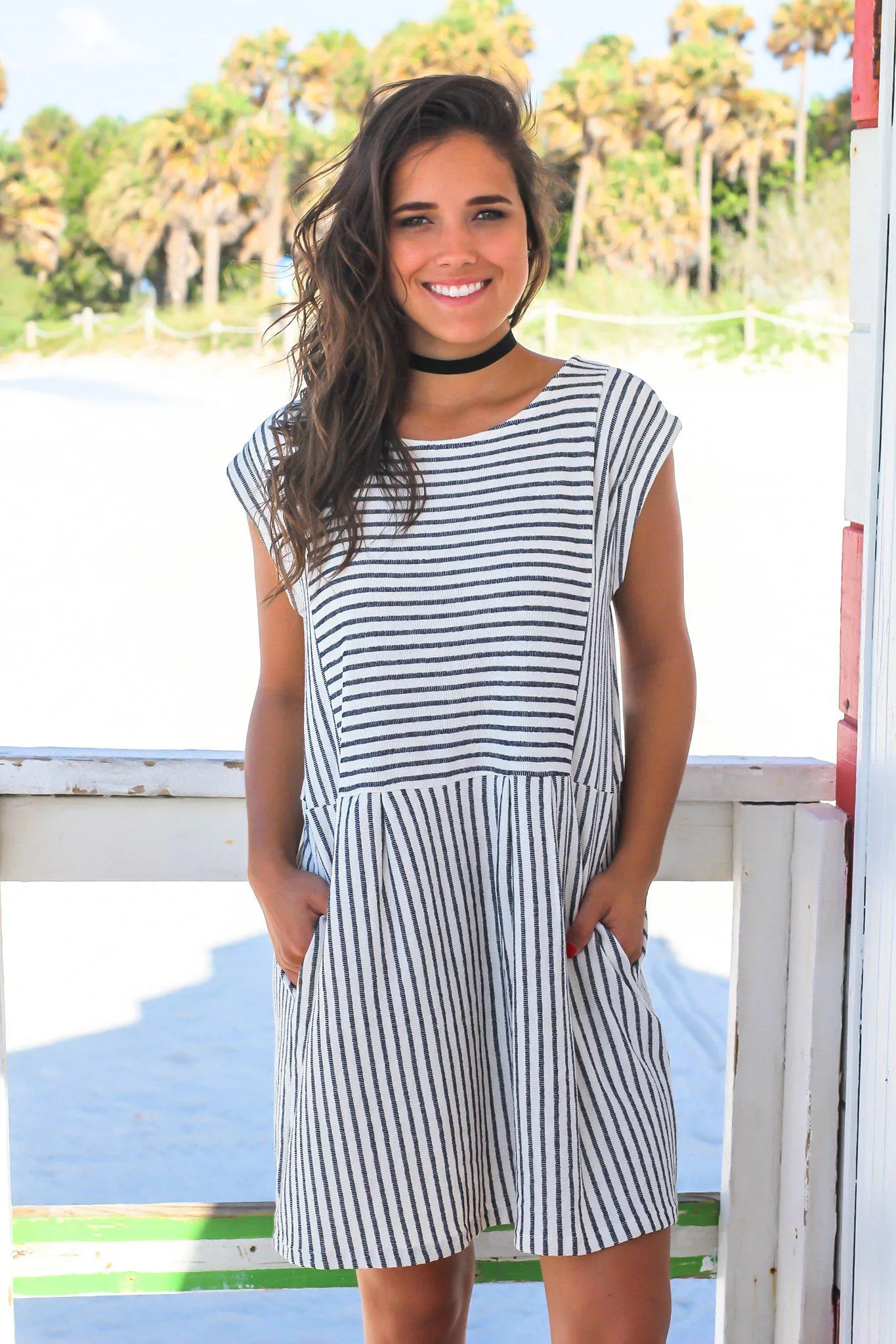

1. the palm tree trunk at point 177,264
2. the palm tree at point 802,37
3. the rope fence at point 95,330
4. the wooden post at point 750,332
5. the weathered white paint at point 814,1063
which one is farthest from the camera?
the palm tree at point 802,37

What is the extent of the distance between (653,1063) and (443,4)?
53.7 ft

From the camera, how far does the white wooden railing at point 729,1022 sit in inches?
50.8

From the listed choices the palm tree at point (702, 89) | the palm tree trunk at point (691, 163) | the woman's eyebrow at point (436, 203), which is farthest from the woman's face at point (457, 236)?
the palm tree trunk at point (691, 163)

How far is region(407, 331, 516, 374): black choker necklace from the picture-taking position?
3.69 ft

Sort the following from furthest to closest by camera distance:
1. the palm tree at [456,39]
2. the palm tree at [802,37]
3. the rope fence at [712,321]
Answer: the palm tree at [456,39], the palm tree at [802,37], the rope fence at [712,321]

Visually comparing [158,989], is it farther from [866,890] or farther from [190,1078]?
[866,890]

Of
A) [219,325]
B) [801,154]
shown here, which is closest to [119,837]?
[219,325]

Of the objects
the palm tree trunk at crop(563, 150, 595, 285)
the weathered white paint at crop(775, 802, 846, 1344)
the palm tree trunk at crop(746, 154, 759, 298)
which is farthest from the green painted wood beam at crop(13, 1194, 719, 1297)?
the palm tree trunk at crop(746, 154, 759, 298)

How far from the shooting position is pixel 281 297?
9.61 metres

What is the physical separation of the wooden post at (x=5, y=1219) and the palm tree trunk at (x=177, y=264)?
14029 millimetres

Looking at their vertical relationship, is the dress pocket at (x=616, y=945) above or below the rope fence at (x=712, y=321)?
below

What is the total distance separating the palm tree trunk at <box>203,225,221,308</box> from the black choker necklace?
13.9 metres

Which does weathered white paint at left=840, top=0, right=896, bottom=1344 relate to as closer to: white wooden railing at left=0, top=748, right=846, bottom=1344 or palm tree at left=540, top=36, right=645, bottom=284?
white wooden railing at left=0, top=748, right=846, bottom=1344

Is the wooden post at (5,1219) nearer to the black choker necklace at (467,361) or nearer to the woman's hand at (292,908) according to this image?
the woman's hand at (292,908)
